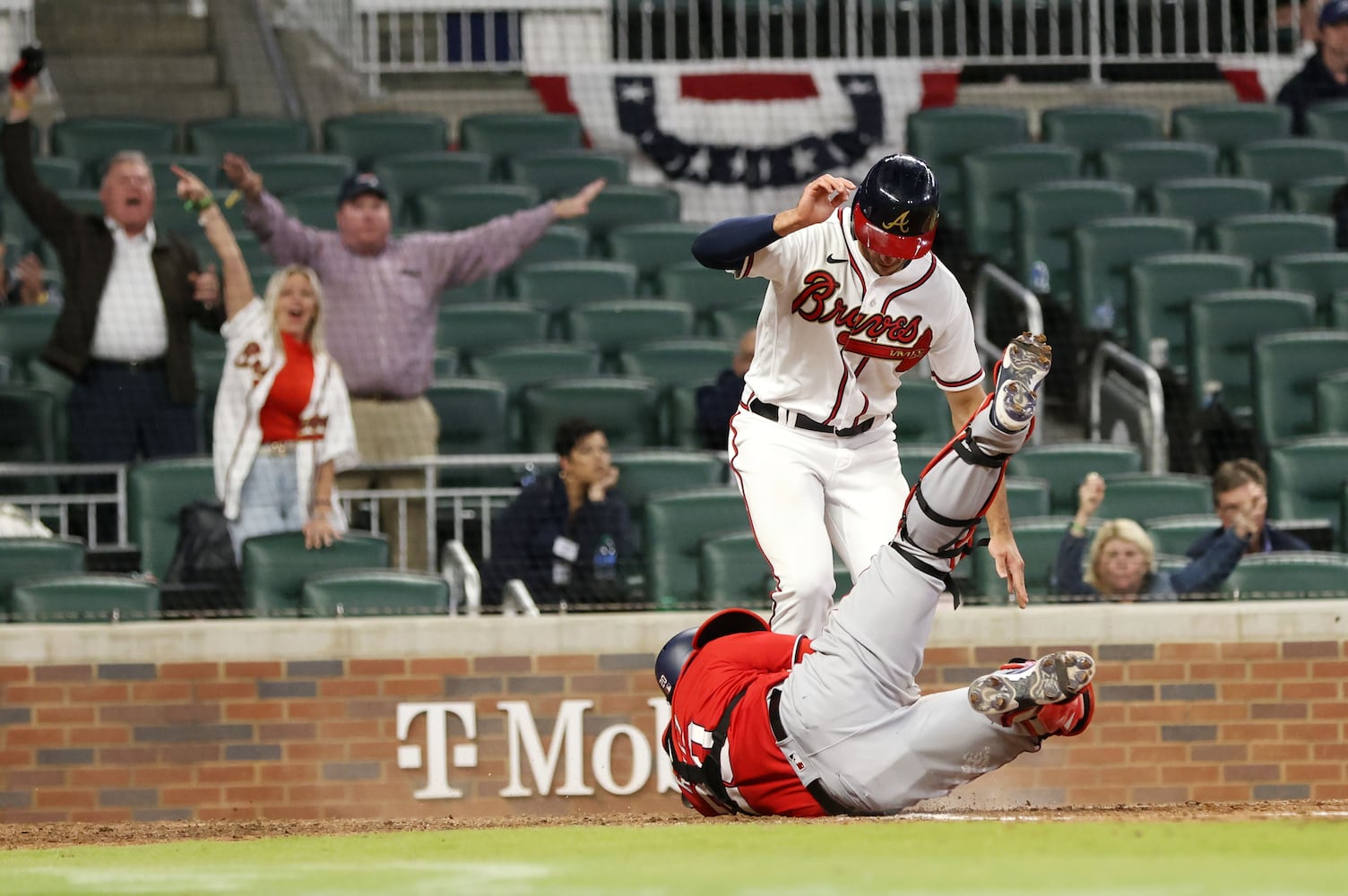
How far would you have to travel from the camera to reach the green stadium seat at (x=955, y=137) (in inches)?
416

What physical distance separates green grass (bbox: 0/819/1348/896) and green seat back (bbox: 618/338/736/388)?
4406 mm

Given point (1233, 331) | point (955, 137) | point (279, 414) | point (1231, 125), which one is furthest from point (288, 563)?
point (1231, 125)

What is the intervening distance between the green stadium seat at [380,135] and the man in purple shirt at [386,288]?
2.79 m

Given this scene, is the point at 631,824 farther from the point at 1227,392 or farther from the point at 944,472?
the point at 1227,392

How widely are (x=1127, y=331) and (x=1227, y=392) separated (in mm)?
623

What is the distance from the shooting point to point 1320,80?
37.8 ft

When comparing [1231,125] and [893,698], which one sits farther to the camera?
[1231,125]

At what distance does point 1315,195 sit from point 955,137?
2.04 metres

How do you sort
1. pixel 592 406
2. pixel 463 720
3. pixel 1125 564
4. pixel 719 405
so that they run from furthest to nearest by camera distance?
pixel 592 406
pixel 719 405
pixel 1125 564
pixel 463 720

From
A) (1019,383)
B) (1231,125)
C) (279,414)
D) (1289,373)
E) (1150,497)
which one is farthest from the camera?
(1231,125)

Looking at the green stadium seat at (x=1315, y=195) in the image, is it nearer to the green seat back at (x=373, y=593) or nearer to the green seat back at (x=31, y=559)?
the green seat back at (x=373, y=593)

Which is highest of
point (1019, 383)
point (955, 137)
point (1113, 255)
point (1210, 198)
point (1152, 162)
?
point (955, 137)

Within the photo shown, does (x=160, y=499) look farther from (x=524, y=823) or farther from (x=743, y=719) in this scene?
(x=743, y=719)

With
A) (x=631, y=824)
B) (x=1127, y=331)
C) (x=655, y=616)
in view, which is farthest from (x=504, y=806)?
(x=1127, y=331)
